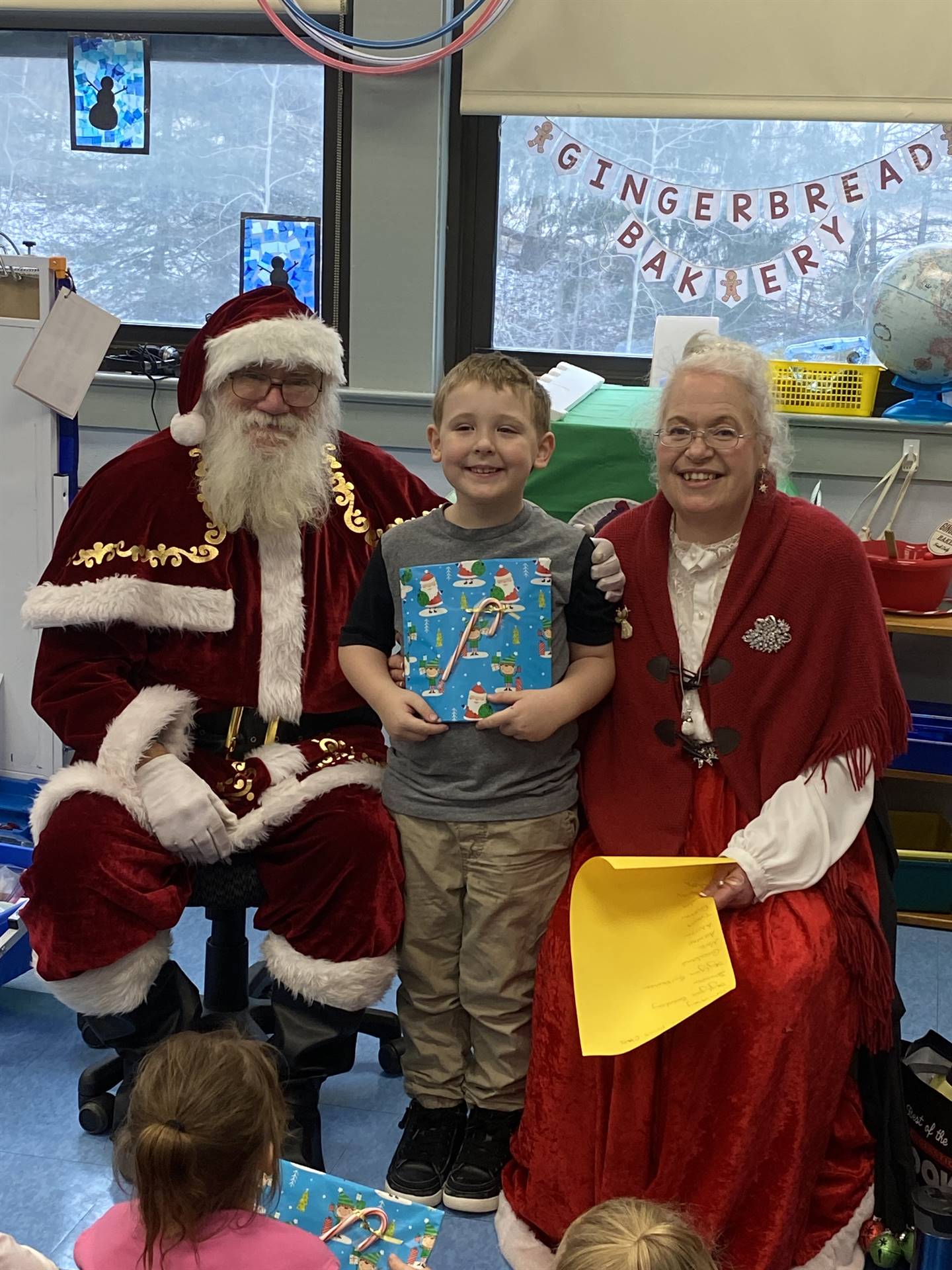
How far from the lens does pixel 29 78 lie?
3.72 m

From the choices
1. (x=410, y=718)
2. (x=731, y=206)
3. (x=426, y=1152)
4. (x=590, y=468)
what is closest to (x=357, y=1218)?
(x=426, y=1152)

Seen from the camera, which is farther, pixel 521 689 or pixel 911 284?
pixel 911 284

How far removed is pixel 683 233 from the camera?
3.48 metres

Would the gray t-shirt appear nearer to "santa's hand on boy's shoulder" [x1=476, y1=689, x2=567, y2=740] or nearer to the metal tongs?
"santa's hand on boy's shoulder" [x1=476, y1=689, x2=567, y2=740]

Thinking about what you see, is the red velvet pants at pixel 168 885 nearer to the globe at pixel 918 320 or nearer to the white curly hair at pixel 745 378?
the white curly hair at pixel 745 378

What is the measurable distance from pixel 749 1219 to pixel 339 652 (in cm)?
105

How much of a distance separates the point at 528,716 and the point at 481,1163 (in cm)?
74

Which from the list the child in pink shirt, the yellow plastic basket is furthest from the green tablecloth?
the child in pink shirt

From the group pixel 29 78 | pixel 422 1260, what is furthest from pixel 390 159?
pixel 422 1260

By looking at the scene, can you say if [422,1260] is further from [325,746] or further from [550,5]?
[550,5]

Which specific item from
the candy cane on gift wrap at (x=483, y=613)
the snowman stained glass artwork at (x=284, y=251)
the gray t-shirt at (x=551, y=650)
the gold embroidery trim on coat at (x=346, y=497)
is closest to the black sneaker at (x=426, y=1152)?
the gray t-shirt at (x=551, y=650)

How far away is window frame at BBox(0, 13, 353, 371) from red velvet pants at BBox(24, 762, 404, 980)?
1.83m

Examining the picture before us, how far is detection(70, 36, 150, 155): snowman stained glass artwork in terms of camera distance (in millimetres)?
3641

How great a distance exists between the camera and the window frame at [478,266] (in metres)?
3.51
